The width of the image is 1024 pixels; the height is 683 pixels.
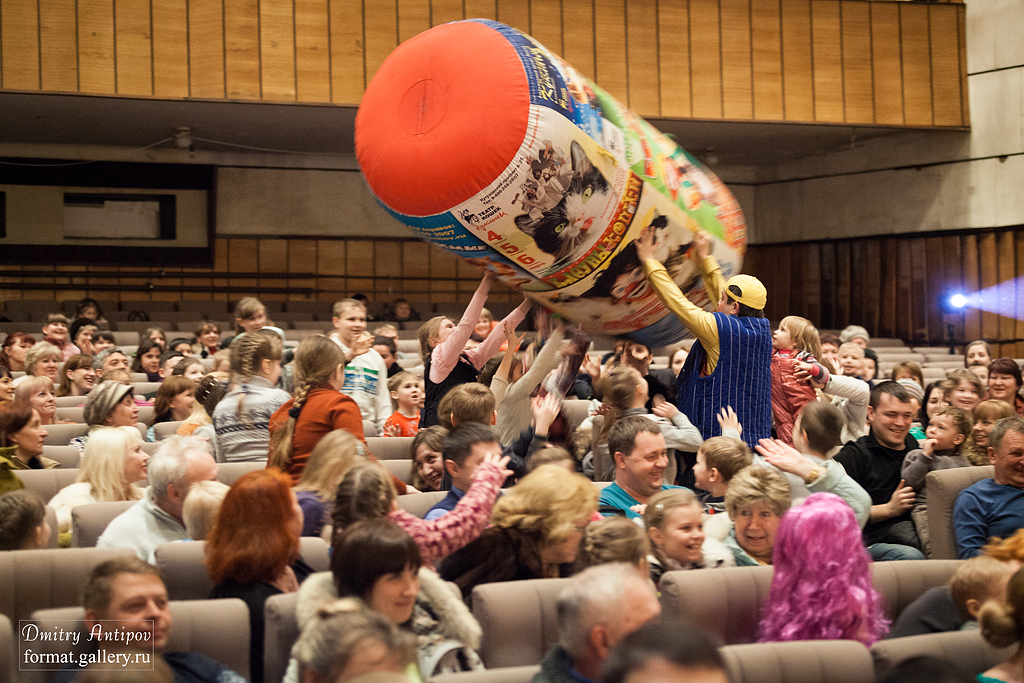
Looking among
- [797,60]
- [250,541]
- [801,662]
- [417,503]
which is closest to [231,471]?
[417,503]

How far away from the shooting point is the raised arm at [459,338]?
348 centimetres

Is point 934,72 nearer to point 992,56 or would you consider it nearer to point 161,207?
point 992,56

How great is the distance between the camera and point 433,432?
3.29 meters

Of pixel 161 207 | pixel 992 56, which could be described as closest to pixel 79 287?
pixel 161 207

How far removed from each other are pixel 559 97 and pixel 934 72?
7793mm

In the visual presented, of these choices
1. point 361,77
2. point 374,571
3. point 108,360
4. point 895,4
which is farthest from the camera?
point 895,4

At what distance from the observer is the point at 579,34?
28.0 ft

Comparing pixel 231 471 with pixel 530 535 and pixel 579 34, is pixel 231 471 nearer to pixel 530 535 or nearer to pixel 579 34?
pixel 530 535

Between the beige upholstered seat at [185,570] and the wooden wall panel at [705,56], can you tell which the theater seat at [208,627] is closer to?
the beige upholstered seat at [185,570]

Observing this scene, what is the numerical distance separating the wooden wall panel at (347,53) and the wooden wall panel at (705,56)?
118 inches

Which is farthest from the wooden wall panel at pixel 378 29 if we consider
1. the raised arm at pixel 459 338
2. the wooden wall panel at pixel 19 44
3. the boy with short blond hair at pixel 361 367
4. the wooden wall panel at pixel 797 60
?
the raised arm at pixel 459 338

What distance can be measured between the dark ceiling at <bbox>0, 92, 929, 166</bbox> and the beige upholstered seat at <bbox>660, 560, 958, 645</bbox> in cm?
665

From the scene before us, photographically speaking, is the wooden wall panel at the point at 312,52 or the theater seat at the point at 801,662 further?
the wooden wall panel at the point at 312,52

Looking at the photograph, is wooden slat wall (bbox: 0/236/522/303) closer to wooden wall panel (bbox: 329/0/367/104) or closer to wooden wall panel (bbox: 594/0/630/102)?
wooden wall panel (bbox: 594/0/630/102)
